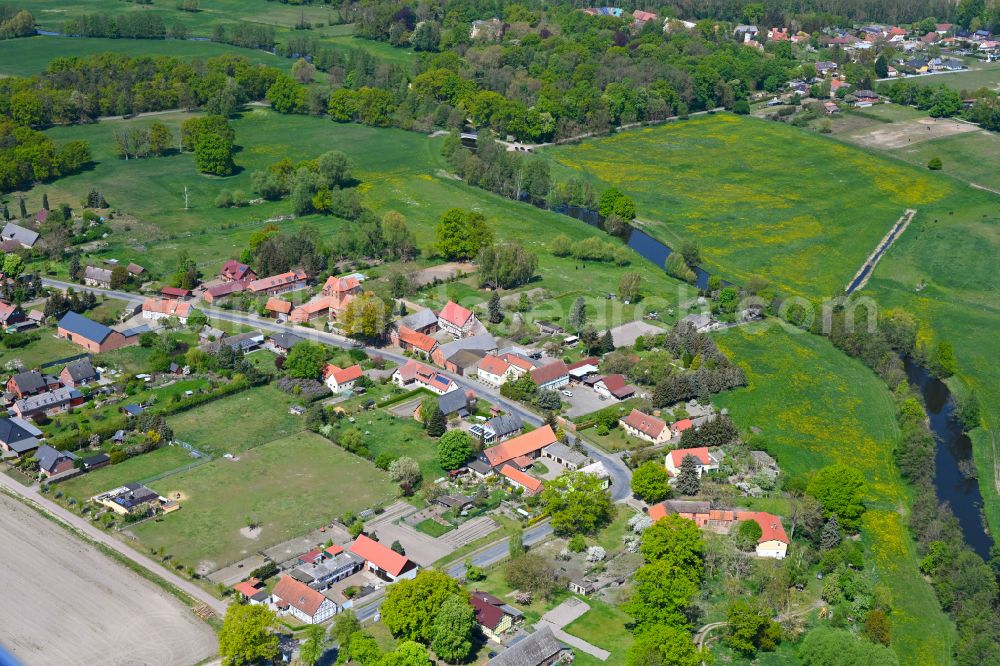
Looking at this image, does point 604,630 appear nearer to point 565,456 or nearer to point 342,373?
point 565,456

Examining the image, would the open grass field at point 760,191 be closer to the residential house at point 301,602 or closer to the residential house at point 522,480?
the residential house at point 522,480

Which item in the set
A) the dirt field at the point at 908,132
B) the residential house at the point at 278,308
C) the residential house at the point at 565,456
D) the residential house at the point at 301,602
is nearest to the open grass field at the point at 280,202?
the residential house at the point at 278,308

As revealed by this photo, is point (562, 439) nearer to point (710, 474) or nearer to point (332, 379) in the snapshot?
point (710, 474)

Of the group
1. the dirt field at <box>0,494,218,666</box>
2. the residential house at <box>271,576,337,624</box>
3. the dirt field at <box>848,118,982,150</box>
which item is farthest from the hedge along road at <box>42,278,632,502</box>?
the dirt field at <box>848,118,982,150</box>

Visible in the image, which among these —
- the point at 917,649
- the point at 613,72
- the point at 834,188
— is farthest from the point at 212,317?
the point at 613,72

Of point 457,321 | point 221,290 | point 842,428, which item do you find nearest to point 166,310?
point 221,290
